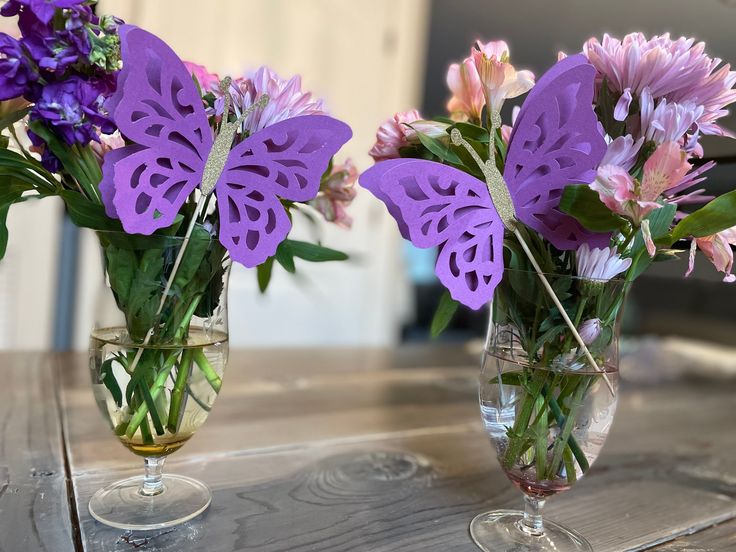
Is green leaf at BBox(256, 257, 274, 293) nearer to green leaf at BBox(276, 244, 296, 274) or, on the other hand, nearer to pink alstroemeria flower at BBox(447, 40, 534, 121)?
green leaf at BBox(276, 244, 296, 274)

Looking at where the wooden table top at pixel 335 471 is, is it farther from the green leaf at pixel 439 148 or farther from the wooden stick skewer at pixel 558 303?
the green leaf at pixel 439 148

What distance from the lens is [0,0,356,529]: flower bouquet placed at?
1.40 ft

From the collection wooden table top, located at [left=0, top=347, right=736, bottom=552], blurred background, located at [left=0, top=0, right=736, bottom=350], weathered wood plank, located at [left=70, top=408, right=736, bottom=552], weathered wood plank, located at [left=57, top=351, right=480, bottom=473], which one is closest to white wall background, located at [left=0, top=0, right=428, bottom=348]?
blurred background, located at [left=0, top=0, right=736, bottom=350]

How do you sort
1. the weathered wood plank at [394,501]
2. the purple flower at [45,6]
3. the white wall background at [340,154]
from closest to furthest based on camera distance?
1. the purple flower at [45,6]
2. the weathered wood plank at [394,501]
3. the white wall background at [340,154]

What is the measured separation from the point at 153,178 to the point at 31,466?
337 mm

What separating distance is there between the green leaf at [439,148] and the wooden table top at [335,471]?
1.03 feet

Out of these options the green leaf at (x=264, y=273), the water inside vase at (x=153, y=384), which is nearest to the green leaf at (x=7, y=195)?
the water inside vase at (x=153, y=384)

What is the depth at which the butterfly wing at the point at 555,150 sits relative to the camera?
1.48ft

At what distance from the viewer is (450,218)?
1.51 feet

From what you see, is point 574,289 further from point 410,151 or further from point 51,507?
point 51,507

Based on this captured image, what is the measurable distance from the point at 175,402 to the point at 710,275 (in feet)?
1.88

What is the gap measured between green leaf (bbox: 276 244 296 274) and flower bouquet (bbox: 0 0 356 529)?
0.07 metres

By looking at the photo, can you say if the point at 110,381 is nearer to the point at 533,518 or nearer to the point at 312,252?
the point at 312,252

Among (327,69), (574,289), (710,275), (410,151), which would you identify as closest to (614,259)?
(574,289)
